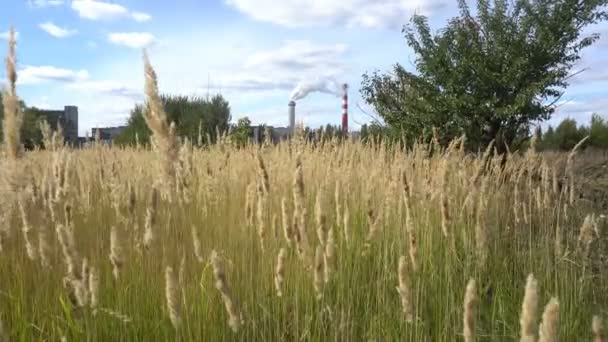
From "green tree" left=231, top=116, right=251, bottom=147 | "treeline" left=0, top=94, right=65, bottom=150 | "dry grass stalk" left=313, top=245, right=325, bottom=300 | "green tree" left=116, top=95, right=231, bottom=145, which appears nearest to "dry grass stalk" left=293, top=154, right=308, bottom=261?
"dry grass stalk" left=313, top=245, right=325, bottom=300

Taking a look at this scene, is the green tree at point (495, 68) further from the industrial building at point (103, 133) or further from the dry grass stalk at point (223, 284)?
the dry grass stalk at point (223, 284)

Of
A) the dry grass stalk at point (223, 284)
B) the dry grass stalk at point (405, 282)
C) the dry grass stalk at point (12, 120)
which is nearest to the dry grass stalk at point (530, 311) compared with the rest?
the dry grass stalk at point (405, 282)

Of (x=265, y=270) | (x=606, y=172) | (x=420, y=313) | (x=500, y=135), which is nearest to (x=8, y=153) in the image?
(x=265, y=270)

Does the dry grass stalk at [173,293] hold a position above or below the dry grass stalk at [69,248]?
below

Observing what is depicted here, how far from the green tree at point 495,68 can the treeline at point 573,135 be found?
208 inches

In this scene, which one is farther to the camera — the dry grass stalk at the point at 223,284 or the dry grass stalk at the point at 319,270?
the dry grass stalk at the point at 319,270

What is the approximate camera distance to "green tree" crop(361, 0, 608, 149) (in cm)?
808

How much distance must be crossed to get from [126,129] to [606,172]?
14063 millimetres

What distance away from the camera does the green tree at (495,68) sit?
8078 mm

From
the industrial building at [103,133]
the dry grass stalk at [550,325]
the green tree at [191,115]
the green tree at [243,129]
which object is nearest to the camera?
the dry grass stalk at [550,325]

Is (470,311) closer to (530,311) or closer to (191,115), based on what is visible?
(530,311)

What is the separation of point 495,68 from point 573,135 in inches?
266

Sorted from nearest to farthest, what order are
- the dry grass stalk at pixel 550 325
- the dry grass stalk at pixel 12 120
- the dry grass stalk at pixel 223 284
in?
the dry grass stalk at pixel 550 325
the dry grass stalk at pixel 223 284
the dry grass stalk at pixel 12 120

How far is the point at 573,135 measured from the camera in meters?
13.8
